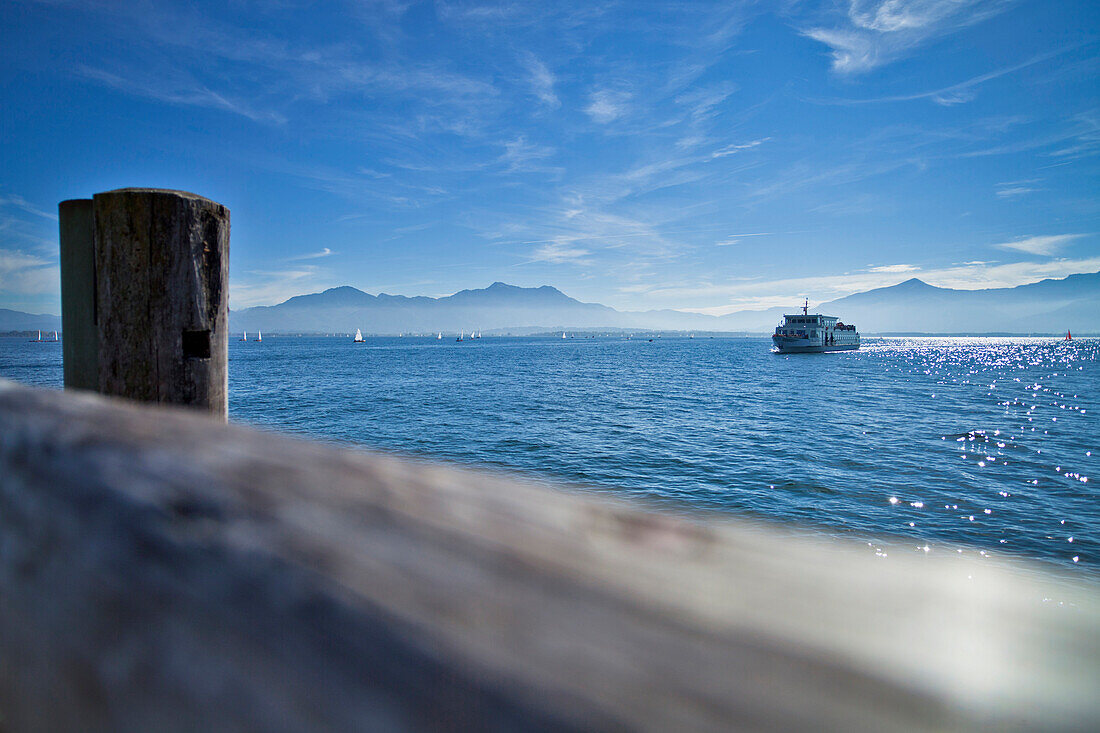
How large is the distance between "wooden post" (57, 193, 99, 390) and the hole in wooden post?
0.50 m

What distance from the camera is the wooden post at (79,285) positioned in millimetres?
2783

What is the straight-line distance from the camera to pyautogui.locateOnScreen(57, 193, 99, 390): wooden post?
9.13 ft

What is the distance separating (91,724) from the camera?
0.44 metres

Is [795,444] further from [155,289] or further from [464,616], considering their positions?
[464,616]

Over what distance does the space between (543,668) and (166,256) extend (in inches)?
118

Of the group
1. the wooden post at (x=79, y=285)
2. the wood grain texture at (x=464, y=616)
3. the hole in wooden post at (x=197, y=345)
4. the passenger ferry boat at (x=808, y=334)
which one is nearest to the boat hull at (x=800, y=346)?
the passenger ferry boat at (x=808, y=334)

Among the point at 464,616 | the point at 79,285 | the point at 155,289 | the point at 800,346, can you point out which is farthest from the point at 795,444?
the point at 800,346

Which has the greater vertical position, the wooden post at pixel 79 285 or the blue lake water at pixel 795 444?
the wooden post at pixel 79 285

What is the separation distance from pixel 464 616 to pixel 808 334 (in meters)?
95.6

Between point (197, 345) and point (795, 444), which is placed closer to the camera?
point (197, 345)

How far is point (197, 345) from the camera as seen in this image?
9.11 feet

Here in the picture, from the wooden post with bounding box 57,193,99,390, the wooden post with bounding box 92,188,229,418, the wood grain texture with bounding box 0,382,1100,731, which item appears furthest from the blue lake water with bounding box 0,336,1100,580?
the wooden post with bounding box 57,193,99,390

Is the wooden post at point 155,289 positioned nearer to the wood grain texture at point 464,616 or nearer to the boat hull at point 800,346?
the wood grain texture at point 464,616

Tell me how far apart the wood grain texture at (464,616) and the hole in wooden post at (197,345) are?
244 centimetres
